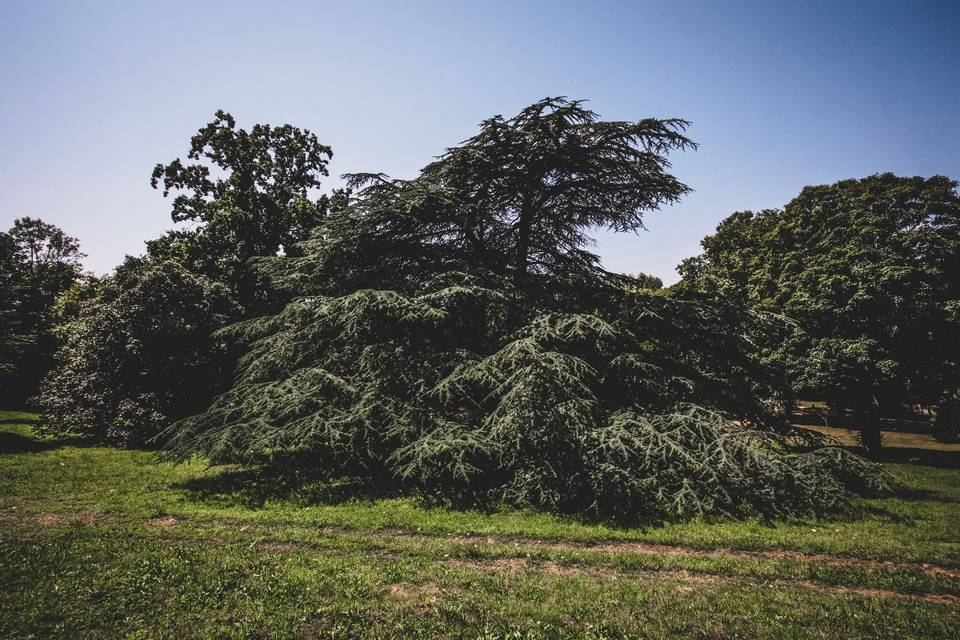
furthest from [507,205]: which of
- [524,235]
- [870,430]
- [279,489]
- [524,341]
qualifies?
[870,430]

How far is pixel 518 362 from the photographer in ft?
33.3

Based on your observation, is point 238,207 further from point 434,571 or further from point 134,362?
point 434,571

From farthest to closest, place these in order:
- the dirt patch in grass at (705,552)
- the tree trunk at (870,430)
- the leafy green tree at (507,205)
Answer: the tree trunk at (870,430), the leafy green tree at (507,205), the dirt patch in grass at (705,552)

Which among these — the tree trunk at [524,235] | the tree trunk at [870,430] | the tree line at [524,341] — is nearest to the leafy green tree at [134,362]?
the tree line at [524,341]

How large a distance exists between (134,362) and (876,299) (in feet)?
95.2

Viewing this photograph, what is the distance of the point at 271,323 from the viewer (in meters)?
13.2

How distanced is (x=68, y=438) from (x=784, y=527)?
24914 mm

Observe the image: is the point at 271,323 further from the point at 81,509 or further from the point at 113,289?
the point at 113,289

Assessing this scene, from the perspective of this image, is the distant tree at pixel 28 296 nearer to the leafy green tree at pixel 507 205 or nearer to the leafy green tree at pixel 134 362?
the leafy green tree at pixel 134 362

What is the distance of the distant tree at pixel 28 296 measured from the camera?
629 inches

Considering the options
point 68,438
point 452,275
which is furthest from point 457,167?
point 68,438

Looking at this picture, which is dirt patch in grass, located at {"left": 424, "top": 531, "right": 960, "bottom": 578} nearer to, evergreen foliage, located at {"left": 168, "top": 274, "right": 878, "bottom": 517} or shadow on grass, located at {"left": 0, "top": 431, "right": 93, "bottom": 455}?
evergreen foliage, located at {"left": 168, "top": 274, "right": 878, "bottom": 517}

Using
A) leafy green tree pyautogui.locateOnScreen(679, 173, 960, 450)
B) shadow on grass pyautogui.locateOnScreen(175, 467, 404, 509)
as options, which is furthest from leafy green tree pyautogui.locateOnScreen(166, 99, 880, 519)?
leafy green tree pyautogui.locateOnScreen(679, 173, 960, 450)

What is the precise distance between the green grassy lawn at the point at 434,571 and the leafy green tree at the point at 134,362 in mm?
6503
